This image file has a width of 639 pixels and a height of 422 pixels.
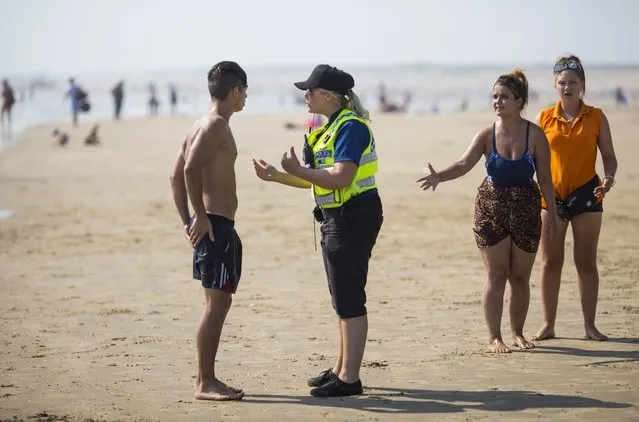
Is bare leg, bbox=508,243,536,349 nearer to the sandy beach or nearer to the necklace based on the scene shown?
the sandy beach

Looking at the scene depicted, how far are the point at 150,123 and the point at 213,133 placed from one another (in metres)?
38.3

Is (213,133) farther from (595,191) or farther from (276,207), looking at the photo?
(276,207)

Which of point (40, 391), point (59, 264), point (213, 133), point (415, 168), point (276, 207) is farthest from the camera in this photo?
point (415, 168)

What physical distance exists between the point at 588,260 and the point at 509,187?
0.98 metres

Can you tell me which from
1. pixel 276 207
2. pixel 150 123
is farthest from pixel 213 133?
pixel 150 123

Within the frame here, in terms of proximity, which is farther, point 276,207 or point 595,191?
point 276,207

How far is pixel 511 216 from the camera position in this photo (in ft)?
24.6

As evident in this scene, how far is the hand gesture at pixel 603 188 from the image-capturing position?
7738mm

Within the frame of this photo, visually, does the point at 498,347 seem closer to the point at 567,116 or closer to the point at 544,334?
the point at 544,334

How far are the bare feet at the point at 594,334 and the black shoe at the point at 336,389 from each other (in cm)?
221

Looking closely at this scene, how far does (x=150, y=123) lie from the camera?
44.1m

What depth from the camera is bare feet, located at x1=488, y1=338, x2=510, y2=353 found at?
768 cm

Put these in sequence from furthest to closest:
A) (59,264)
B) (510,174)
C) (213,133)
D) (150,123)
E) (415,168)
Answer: (150,123) → (415,168) → (59,264) → (510,174) → (213,133)

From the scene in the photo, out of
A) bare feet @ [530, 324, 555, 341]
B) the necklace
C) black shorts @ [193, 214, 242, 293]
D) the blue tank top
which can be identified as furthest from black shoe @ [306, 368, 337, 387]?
the necklace
